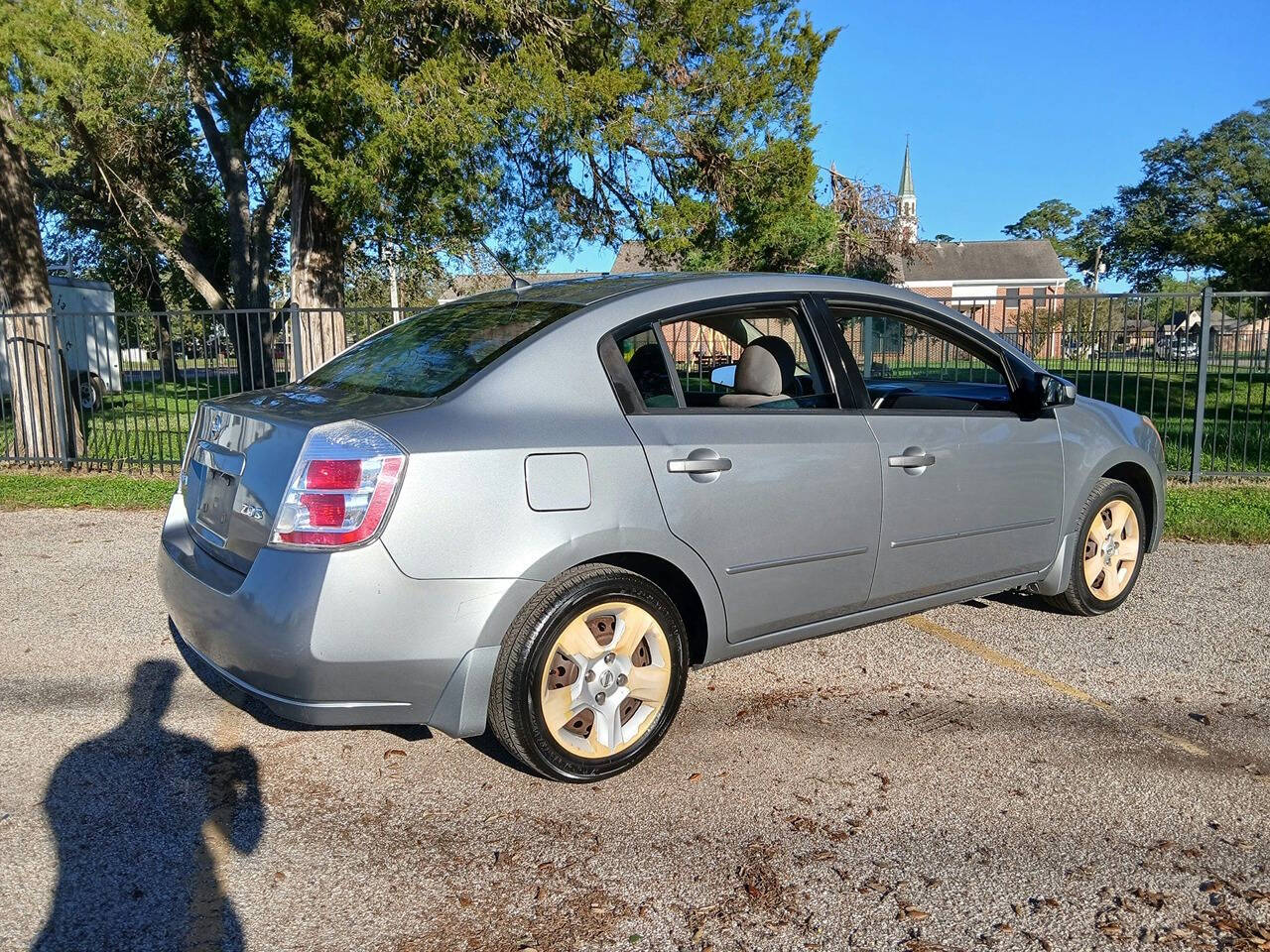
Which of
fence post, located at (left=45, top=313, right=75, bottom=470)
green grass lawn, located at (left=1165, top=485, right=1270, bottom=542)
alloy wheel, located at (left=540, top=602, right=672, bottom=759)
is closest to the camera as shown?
alloy wheel, located at (left=540, top=602, right=672, bottom=759)

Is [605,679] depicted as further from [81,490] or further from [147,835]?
[81,490]

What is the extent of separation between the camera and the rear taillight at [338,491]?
10.4 feet

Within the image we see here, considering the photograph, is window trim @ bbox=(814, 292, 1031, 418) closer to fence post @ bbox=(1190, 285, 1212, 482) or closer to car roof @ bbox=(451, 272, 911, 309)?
car roof @ bbox=(451, 272, 911, 309)

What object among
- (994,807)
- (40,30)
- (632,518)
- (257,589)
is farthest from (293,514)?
(40,30)

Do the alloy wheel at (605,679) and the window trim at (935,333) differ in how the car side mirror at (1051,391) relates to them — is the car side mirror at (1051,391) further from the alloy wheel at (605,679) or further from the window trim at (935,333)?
the alloy wheel at (605,679)

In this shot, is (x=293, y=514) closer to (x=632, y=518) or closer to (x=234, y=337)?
Answer: (x=632, y=518)

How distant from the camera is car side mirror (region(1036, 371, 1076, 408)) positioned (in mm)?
4891

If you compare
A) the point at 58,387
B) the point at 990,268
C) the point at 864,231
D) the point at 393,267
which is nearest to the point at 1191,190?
the point at 990,268

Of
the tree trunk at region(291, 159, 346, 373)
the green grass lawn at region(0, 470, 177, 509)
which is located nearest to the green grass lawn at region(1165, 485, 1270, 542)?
the green grass lawn at region(0, 470, 177, 509)

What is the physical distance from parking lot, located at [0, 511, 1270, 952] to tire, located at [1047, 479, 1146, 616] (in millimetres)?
Answer: 385

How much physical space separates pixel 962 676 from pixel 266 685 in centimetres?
311

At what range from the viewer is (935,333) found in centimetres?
502

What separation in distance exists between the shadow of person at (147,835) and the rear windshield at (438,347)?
1.51m

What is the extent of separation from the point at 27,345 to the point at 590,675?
10765mm
